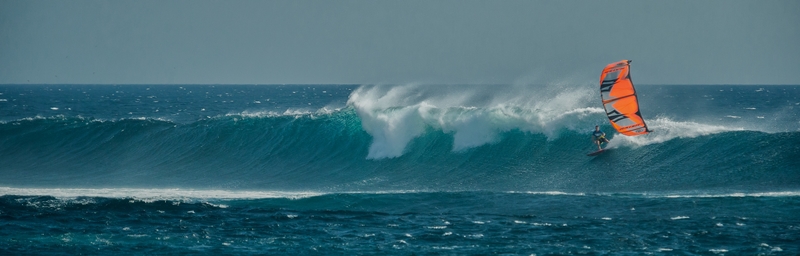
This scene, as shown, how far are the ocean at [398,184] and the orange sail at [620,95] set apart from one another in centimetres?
96

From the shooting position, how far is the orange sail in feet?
62.8

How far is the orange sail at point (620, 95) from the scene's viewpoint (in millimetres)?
19141

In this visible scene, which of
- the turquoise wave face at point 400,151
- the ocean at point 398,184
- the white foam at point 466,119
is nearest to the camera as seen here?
the ocean at point 398,184

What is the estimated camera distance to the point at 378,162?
21812 mm

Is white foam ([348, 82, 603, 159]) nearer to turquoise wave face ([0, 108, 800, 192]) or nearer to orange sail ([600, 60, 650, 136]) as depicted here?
turquoise wave face ([0, 108, 800, 192])

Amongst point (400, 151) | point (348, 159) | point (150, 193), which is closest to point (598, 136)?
point (400, 151)

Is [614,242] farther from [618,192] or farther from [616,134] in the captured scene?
[616,134]

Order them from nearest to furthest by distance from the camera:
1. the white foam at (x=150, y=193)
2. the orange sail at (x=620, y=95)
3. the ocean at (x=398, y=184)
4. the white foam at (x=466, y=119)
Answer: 1. the ocean at (x=398, y=184)
2. the white foam at (x=150, y=193)
3. the orange sail at (x=620, y=95)
4. the white foam at (x=466, y=119)

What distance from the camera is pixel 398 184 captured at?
19.3 m

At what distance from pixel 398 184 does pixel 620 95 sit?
5900 mm

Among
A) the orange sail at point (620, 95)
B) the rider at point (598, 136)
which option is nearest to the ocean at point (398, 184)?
the rider at point (598, 136)

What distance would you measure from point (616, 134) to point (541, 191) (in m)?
4.50

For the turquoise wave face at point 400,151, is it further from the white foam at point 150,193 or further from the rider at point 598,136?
the white foam at point 150,193

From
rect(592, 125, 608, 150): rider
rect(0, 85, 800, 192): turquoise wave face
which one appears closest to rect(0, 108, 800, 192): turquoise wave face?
rect(0, 85, 800, 192): turquoise wave face
